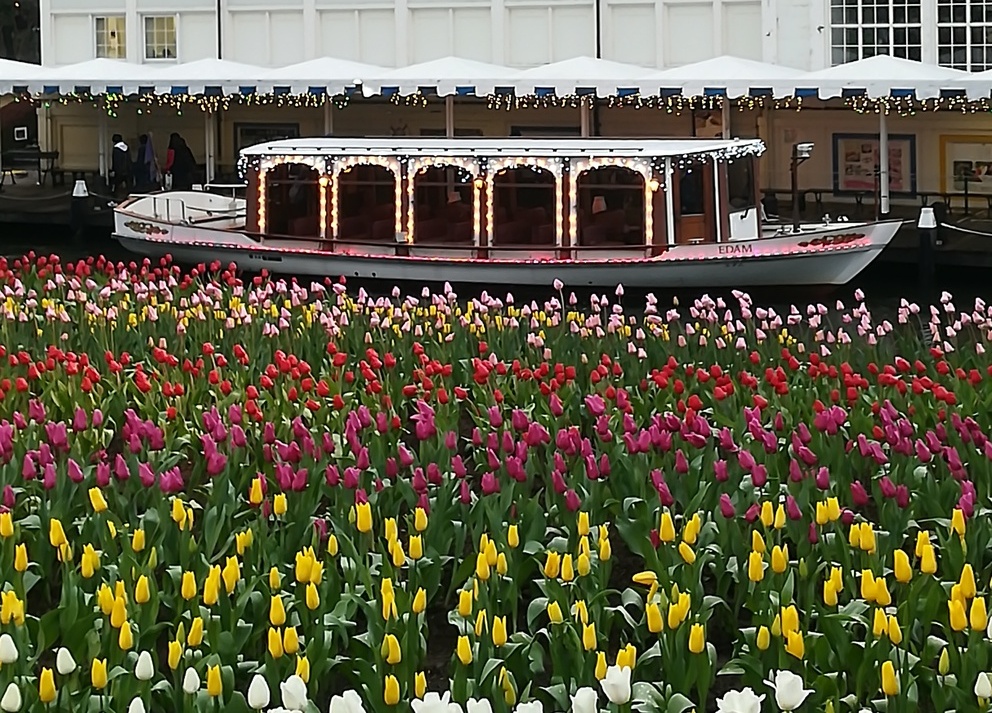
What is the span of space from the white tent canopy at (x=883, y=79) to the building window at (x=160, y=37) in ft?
51.1

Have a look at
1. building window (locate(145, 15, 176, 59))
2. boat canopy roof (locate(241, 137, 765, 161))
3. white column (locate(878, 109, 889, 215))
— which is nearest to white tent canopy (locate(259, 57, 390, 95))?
building window (locate(145, 15, 176, 59))

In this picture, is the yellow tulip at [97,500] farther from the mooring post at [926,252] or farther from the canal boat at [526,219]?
the mooring post at [926,252]

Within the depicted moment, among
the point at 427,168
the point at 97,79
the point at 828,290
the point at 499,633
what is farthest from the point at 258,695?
the point at 97,79

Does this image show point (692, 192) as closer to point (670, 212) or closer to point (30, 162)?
point (670, 212)

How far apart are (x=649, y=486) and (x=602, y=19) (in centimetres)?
2953

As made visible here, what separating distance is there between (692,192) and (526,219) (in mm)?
2281

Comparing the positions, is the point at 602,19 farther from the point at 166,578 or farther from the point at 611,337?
the point at 166,578

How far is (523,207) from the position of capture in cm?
2578

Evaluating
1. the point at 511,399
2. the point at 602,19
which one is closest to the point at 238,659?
the point at 511,399

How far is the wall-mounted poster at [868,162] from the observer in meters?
35.1

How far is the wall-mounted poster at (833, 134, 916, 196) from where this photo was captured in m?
35.1

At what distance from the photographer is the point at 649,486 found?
9.04m


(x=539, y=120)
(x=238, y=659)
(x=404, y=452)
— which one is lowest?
(x=238, y=659)

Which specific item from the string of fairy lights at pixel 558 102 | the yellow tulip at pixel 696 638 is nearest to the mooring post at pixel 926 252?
the string of fairy lights at pixel 558 102
